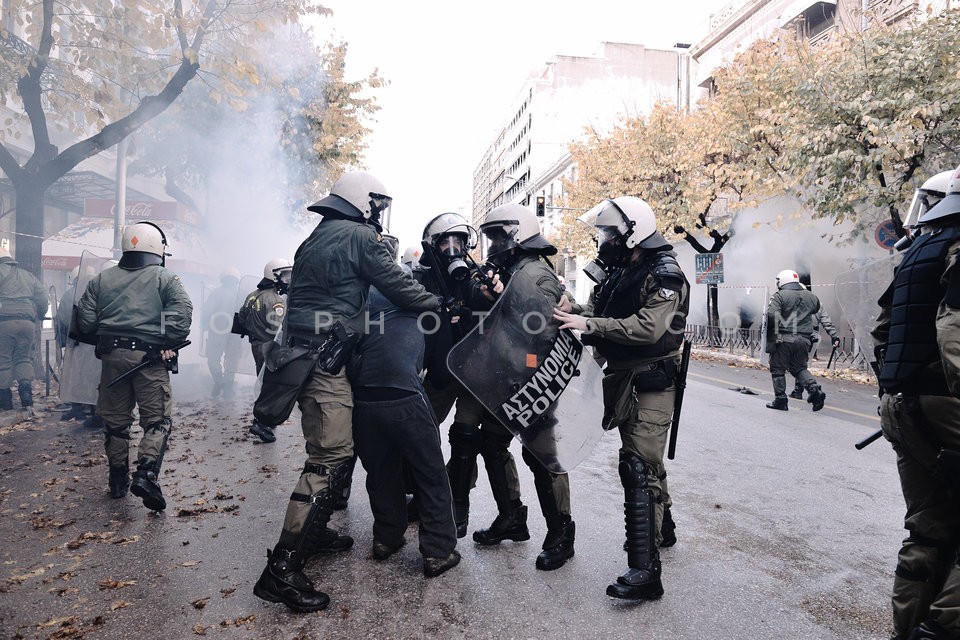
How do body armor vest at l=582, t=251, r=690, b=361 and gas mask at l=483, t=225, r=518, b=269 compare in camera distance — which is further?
gas mask at l=483, t=225, r=518, b=269

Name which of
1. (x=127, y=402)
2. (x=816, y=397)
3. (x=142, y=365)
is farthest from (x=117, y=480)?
(x=816, y=397)

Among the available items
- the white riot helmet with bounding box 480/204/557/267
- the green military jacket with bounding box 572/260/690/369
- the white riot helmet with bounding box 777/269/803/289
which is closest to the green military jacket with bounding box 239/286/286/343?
the white riot helmet with bounding box 480/204/557/267

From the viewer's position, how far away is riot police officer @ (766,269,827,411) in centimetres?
905

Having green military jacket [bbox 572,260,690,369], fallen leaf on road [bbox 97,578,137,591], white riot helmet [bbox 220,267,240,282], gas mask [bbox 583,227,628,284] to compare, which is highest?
white riot helmet [bbox 220,267,240,282]

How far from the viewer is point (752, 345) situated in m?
18.0

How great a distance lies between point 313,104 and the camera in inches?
658

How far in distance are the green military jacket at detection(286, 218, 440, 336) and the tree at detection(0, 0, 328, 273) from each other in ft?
19.8

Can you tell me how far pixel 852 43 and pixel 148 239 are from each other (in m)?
13.1

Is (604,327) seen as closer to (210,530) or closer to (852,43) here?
(210,530)

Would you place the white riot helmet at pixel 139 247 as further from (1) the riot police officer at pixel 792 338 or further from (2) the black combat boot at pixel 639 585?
(1) the riot police officer at pixel 792 338

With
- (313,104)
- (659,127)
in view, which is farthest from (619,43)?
(313,104)

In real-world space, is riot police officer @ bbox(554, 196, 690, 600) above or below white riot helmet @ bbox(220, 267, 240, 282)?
below

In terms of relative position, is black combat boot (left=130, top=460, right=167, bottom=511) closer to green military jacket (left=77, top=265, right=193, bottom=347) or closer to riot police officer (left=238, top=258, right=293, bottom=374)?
green military jacket (left=77, top=265, right=193, bottom=347)

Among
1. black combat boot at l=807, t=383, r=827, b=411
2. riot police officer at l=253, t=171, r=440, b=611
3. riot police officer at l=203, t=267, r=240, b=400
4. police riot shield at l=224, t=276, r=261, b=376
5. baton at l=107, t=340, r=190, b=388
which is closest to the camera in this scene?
riot police officer at l=253, t=171, r=440, b=611
